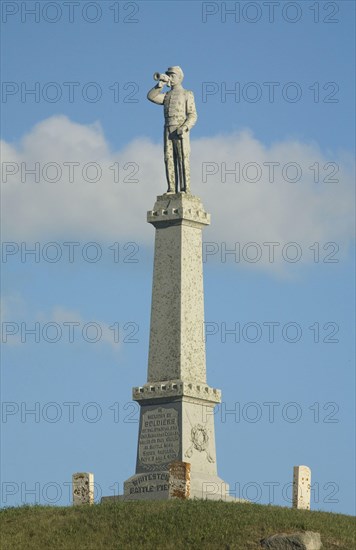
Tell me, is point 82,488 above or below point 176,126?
below

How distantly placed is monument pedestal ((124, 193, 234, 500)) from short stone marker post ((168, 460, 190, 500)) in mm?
1038

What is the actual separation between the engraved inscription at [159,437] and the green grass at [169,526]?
273cm

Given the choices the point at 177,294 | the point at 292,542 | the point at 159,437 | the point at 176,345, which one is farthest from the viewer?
the point at 177,294

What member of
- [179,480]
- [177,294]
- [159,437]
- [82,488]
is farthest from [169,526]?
[177,294]

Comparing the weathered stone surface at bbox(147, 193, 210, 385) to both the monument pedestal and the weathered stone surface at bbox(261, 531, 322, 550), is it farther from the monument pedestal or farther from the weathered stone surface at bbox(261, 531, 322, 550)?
the weathered stone surface at bbox(261, 531, 322, 550)

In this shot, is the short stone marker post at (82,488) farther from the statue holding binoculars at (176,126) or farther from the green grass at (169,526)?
the statue holding binoculars at (176,126)

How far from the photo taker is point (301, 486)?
46281 millimetres

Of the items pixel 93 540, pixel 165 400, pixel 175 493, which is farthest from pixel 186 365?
pixel 93 540

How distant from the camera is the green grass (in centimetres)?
4147

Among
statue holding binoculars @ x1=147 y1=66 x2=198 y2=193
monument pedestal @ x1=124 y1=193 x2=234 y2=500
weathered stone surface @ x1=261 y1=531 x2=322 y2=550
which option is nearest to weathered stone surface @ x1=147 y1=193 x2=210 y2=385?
monument pedestal @ x1=124 y1=193 x2=234 y2=500

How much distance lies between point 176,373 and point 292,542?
26.6ft

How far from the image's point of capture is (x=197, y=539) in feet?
136

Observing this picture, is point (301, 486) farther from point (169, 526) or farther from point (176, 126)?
point (176, 126)

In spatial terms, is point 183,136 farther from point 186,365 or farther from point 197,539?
point 197,539
